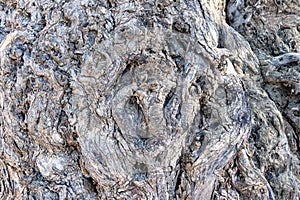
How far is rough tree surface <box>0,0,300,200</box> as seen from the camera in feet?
5.50

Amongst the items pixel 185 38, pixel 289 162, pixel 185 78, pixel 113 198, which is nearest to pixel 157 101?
pixel 185 78

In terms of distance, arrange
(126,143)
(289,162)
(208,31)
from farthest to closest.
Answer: (289,162) → (208,31) → (126,143)

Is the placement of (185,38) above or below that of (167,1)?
below

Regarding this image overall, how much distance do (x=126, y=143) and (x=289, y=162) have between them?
774 millimetres

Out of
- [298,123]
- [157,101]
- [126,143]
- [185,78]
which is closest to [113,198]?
[126,143]

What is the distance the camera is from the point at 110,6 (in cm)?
176

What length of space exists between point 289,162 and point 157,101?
72 cm

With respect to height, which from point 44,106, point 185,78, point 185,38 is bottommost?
point 44,106

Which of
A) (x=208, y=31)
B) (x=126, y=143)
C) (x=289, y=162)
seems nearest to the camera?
(x=126, y=143)

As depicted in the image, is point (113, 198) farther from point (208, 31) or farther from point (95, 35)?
point (208, 31)

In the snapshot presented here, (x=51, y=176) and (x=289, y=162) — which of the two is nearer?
(x=51, y=176)

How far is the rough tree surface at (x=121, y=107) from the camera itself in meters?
1.68

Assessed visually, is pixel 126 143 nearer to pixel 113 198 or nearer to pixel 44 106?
pixel 113 198

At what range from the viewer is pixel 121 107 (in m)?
1.67
